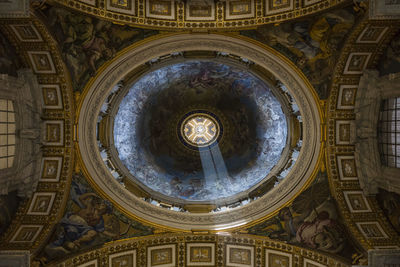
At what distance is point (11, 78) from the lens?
41.4 ft


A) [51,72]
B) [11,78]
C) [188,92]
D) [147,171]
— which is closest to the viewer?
[11,78]

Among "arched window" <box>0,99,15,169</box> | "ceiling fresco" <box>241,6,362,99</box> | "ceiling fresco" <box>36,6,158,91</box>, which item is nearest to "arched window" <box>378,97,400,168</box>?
"ceiling fresco" <box>241,6,362,99</box>

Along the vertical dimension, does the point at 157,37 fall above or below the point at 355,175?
above

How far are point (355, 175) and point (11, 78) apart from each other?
13.6m

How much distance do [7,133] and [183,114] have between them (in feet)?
33.4

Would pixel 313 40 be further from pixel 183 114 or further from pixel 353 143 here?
pixel 183 114

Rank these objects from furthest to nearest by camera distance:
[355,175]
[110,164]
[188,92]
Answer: [188,92] < [110,164] < [355,175]

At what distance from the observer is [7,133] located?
13.1 metres

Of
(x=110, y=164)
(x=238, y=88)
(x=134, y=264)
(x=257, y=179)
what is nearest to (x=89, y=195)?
(x=110, y=164)

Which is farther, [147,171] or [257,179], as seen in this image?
[147,171]

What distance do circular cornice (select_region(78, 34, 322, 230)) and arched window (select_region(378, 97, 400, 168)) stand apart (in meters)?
2.33

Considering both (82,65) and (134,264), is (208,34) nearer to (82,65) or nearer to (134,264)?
(82,65)

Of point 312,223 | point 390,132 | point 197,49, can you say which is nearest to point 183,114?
point 197,49

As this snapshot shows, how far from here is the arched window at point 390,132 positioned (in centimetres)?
1336
